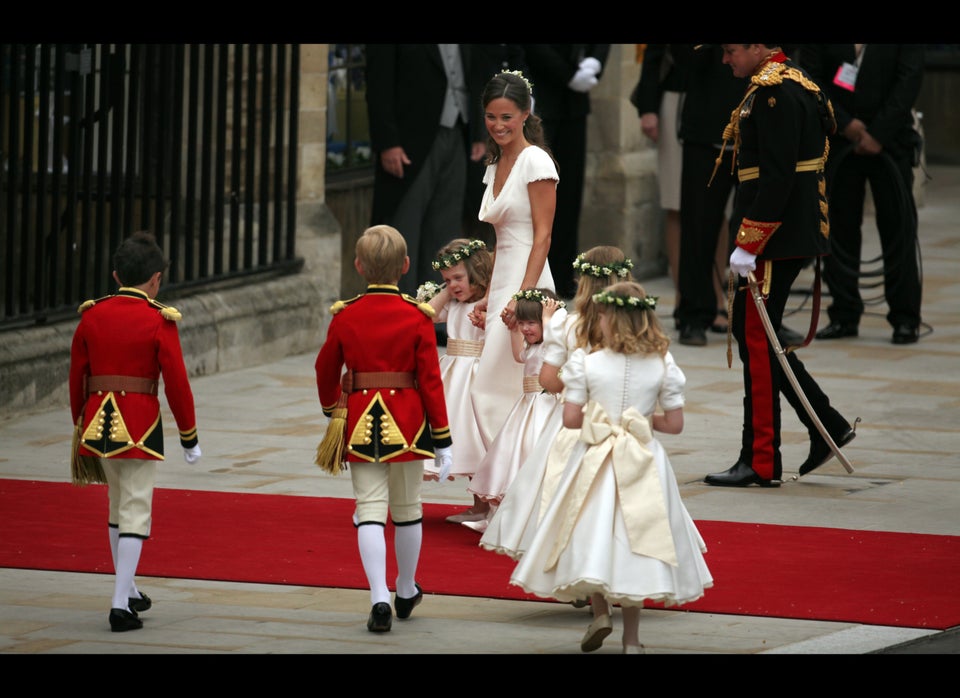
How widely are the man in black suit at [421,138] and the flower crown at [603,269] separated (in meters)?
5.22

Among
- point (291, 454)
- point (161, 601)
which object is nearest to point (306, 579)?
point (161, 601)

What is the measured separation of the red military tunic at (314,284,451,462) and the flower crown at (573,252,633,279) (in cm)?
63

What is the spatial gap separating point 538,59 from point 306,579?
695cm

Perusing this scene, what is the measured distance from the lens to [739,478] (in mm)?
8398

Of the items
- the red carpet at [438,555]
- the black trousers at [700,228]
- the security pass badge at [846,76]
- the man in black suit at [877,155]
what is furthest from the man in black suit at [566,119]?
the red carpet at [438,555]

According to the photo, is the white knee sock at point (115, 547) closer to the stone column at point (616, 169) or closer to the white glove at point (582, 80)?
the white glove at point (582, 80)

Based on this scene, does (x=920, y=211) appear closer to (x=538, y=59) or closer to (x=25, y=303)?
(x=538, y=59)

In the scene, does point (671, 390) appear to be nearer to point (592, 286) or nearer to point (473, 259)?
point (592, 286)

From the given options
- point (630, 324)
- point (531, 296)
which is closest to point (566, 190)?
point (531, 296)

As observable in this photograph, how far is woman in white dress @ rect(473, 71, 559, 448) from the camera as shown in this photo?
7574 mm

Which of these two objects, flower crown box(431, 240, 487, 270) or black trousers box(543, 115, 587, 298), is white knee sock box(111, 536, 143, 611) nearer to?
flower crown box(431, 240, 487, 270)

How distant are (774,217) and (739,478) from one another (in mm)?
1117

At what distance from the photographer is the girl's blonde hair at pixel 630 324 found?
5844 millimetres

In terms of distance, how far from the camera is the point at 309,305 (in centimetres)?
1205
